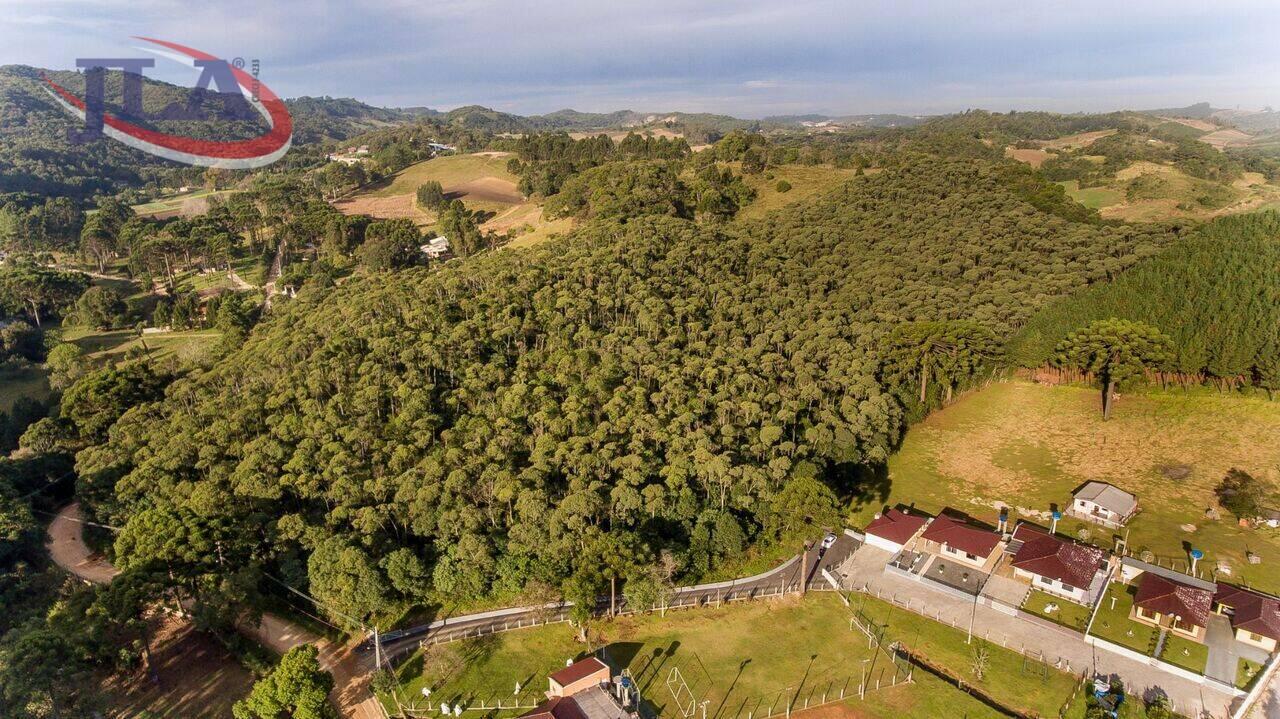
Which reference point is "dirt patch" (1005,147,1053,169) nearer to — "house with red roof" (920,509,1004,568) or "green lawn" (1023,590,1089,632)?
"house with red roof" (920,509,1004,568)

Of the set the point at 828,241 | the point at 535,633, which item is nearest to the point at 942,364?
the point at 828,241

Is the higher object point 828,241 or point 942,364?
point 828,241

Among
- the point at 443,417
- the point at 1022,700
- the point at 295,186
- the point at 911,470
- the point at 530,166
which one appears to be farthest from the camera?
the point at 530,166

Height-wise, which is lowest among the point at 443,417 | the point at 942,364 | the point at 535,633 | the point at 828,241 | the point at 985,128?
the point at 535,633

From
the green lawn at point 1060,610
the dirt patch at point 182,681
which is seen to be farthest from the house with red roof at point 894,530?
the dirt patch at point 182,681

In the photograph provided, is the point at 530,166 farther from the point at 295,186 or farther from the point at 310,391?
the point at 310,391

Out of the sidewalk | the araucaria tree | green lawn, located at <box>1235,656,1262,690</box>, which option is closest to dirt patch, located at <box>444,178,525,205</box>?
the araucaria tree

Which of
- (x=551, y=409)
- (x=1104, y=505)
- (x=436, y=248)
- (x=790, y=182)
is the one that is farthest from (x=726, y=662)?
(x=790, y=182)

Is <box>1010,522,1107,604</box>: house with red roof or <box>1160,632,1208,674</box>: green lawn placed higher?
<box>1010,522,1107,604</box>: house with red roof

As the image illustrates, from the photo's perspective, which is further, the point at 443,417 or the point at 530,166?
the point at 530,166
